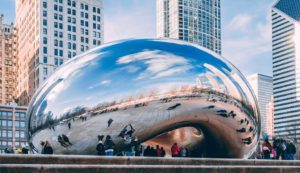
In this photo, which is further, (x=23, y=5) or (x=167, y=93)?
(x=23, y=5)

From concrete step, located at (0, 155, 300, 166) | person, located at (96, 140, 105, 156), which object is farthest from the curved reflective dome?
concrete step, located at (0, 155, 300, 166)

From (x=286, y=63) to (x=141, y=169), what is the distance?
17601 centimetres

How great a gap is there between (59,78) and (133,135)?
279 cm

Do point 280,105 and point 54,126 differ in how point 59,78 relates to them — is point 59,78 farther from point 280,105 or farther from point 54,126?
point 280,105

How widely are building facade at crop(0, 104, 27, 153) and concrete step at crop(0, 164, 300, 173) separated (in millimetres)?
95613

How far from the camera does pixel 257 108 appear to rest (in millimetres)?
17609

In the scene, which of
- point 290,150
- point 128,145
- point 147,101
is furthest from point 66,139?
point 290,150

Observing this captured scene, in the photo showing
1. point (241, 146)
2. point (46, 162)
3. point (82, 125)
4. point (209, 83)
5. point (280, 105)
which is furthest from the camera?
point (280, 105)

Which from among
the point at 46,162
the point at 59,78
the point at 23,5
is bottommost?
the point at 46,162

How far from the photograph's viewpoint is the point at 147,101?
15398 millimetres

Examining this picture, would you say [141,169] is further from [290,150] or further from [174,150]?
[290,150]

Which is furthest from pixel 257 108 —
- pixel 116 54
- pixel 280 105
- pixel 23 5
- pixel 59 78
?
pixel 280 105

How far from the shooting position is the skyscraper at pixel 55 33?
103500 mm

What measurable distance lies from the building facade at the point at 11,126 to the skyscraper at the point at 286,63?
96279 millimetres
